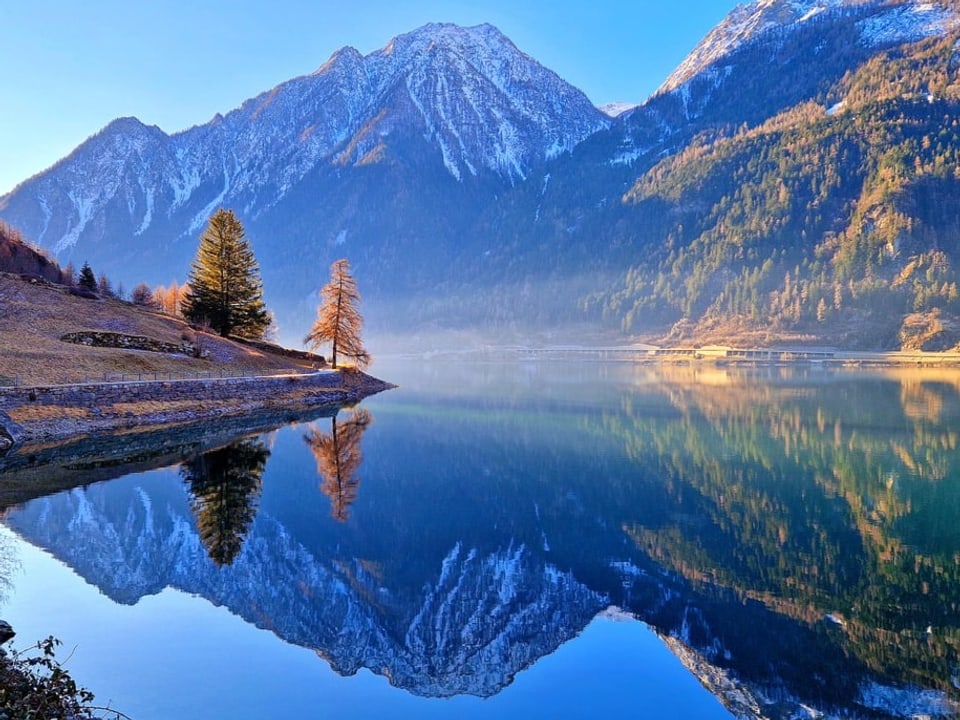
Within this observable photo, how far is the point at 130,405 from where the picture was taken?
50.2 meters

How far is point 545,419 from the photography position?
209ft

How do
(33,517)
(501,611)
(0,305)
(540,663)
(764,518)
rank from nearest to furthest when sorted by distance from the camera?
(540,663), (501,611), (33,517), (764,518), (0,305)

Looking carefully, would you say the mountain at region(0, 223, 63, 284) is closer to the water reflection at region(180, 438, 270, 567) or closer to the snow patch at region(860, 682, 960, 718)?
the water reflection at region(180, 438, 270, 567)

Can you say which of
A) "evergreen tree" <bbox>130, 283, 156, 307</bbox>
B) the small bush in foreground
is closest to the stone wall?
the small bush in foreground

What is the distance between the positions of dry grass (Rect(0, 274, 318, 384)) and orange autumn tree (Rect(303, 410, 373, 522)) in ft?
52.0

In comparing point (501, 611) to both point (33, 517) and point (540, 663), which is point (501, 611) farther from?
point (33, 517)

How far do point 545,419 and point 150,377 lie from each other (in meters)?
33.5

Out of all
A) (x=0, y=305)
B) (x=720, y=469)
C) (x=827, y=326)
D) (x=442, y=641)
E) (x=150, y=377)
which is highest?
(x=827, y=326)

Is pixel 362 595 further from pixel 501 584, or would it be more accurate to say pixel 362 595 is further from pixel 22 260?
pixel 22 260

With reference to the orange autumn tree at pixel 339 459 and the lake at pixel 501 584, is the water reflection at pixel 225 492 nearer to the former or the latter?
the lake at pixel 501 584

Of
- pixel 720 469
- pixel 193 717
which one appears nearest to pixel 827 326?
pixel 720 469

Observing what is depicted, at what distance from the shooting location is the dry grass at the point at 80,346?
166 ft

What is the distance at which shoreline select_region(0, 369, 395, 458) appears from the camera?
4228cm

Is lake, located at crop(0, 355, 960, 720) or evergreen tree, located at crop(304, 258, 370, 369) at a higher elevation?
evergreen tree, located at crop(304, 258, 370, 369)
